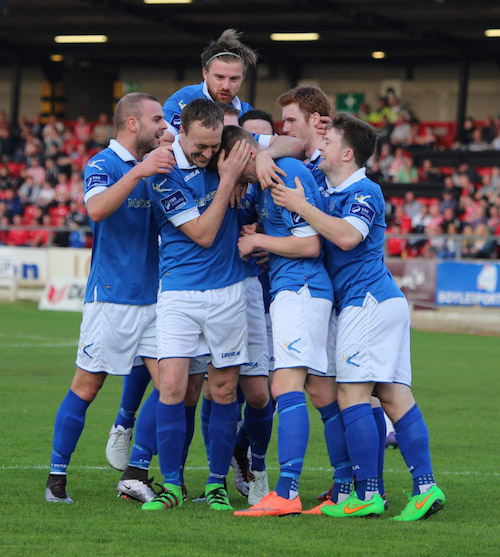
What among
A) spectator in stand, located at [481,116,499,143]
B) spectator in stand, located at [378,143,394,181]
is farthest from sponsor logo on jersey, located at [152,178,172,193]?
spectator in stand, located at [481,116,499,143]

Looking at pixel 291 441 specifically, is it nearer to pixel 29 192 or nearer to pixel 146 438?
pixel 146 438

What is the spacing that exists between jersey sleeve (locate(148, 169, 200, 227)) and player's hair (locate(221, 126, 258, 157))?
31cm

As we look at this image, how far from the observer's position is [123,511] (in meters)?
5.30

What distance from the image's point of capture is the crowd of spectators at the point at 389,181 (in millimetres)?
20750

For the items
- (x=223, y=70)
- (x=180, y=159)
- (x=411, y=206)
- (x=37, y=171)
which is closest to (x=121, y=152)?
(x=180, y=159)

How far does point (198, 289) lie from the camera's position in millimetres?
5426

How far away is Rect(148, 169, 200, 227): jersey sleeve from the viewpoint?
5.37 meters

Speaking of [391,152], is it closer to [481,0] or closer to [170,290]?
[481,0]

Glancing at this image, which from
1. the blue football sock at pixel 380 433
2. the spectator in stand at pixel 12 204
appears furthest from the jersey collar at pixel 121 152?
the spectator in stand at pixel 12 204

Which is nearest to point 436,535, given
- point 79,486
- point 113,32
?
point 79,486

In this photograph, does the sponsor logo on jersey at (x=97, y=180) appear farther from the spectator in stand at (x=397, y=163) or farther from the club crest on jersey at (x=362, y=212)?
the spectator in stand at (x=397, y=163)

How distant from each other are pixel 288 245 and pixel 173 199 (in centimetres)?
64

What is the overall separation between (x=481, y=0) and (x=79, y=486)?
21906 mm

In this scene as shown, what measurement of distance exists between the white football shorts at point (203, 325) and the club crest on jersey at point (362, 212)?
0.75m
